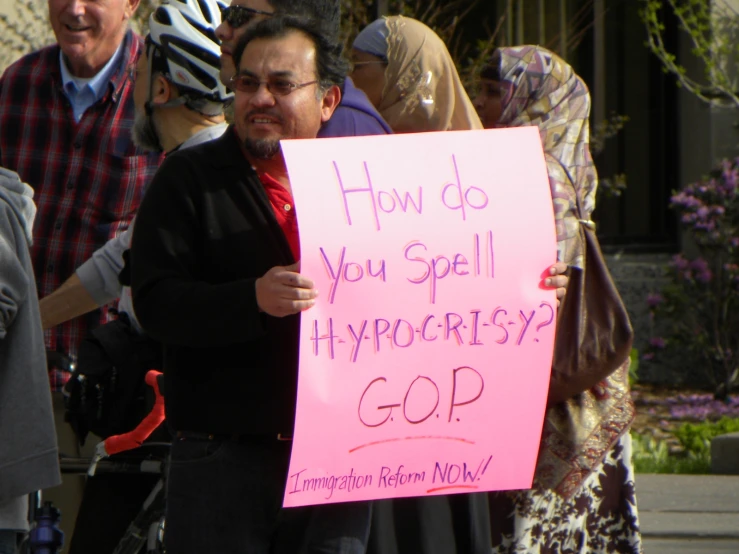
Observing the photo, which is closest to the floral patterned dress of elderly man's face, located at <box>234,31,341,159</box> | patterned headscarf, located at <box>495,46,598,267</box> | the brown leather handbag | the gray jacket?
the brown leather handbag

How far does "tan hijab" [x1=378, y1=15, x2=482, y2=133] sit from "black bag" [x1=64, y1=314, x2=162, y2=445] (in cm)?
86

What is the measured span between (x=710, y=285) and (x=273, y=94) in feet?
22.2

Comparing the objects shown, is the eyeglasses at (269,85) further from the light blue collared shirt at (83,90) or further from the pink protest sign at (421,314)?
the light blue collared shirt at (83,90)

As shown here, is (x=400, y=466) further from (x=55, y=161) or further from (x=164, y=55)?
(x=55, y=161)

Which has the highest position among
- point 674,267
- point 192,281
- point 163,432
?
point 192,281

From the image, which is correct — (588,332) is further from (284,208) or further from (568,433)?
(284,208)

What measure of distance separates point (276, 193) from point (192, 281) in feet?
0.83

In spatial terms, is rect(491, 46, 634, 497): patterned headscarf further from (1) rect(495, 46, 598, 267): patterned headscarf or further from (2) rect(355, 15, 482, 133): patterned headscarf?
(2) rect(355, 15, 482, 133): patterned headscarf

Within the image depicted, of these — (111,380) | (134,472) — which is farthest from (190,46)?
(134,472)

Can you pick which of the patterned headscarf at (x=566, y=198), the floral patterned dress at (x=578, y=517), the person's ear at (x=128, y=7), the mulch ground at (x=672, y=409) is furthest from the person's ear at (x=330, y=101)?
the mulch ground at (x=672, y=409)

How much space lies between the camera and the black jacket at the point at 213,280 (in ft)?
8.15

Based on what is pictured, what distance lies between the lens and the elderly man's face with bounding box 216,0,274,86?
306cm

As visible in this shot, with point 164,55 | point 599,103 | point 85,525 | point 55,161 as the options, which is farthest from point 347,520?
point 599,103

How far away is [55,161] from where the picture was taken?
3986mm
